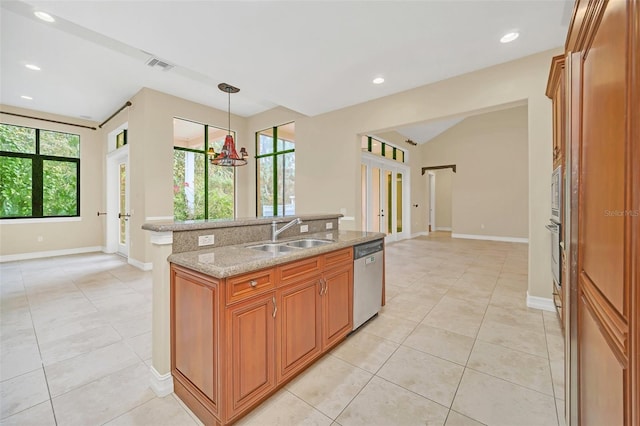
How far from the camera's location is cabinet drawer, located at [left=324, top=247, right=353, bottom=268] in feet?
6.96

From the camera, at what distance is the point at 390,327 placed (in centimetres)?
269

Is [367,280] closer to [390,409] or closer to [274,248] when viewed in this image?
[274,248]

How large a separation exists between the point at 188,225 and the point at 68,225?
706cm

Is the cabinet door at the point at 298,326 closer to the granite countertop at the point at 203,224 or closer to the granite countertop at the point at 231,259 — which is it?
the granite countertop at the point at 231,259

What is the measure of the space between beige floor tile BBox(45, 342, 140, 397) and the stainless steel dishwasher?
1.93 metres

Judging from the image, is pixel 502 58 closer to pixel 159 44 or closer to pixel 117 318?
pixel 159 44

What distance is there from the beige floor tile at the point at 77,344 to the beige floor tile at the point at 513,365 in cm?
320

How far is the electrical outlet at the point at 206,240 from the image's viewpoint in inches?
76.2

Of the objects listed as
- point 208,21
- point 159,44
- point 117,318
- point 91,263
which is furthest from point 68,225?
point 208,21

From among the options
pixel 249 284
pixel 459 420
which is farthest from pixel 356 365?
pixel 249 284

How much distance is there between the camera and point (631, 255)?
59 cm

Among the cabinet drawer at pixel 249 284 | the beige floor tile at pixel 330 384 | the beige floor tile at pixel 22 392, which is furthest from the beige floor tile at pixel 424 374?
the beige floor tile at pixel 22 392

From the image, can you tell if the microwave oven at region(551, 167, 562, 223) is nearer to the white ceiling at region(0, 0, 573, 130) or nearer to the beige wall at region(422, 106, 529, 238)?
the white ceiling at region(0, 0, 573, 130)

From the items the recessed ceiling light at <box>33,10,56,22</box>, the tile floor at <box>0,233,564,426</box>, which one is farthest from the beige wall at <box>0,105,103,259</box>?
the recessed ceiling light at <box>33,10,56,22</box>
